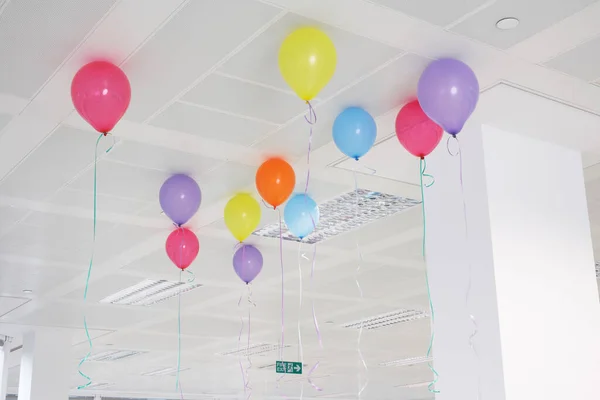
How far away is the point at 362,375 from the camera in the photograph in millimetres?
12891

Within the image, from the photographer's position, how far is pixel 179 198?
14.1 ft

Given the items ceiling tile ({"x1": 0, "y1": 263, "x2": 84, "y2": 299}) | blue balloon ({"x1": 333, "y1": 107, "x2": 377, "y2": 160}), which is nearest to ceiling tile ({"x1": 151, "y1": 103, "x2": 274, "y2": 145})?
blue balloon ({"x1": 333, "y1": 107, "x2": 377, "y2": 160})

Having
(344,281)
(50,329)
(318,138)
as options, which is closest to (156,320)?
(50,329)

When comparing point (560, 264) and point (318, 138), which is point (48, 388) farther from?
point (560, 264)

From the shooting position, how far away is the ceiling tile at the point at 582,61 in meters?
3.28

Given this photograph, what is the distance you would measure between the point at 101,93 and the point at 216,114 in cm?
84

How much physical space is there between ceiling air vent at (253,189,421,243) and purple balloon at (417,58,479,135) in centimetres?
168

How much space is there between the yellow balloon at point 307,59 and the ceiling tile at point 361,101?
53cm

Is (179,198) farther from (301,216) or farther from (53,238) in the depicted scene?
(53,238)

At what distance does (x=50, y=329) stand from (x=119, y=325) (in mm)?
887

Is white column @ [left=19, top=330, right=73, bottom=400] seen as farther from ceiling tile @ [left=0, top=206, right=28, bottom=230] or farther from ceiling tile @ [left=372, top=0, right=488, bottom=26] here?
ceiling tile @ [left=372, top=0, right=488, bottom=26]

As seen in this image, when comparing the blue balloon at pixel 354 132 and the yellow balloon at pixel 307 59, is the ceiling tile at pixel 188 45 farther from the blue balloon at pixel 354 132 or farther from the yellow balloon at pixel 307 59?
the blue balloon at pixel 354 132

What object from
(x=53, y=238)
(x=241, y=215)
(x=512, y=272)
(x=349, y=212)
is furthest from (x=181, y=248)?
(x=512, y=272)


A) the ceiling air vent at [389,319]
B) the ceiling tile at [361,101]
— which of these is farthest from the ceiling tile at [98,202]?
the ceiling air vent at [389,319]
